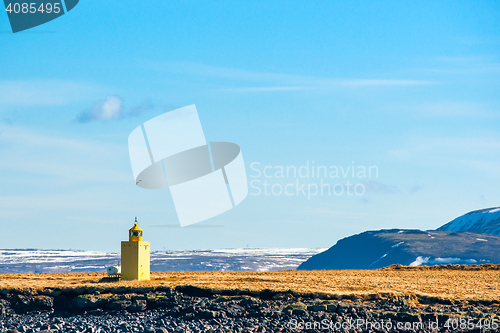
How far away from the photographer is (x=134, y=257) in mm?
49844

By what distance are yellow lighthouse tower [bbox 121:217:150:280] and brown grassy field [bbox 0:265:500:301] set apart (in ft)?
4.51

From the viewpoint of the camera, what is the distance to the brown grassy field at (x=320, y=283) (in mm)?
45188

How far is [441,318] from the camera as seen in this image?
39.5 meters

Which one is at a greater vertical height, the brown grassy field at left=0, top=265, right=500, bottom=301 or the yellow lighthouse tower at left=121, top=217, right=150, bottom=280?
the yellow lighthouse tower at left=121, top=217, right=150, bottom=280

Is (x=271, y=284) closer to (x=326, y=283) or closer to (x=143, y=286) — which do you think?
(x=326, y=283)

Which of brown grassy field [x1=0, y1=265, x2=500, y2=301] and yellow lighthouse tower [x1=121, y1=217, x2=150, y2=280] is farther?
yellow lighthouse tower [x1=121, y1=217, x2=150, y2=280]

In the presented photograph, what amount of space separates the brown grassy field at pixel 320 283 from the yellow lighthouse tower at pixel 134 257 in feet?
4.51

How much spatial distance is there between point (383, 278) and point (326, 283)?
8.11 meters

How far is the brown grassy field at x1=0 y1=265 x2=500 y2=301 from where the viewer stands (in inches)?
1779

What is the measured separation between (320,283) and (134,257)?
16.6 meters

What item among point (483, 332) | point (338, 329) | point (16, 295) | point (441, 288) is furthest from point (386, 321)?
point (16, 295)

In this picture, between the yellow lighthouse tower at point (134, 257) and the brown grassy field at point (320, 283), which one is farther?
the yellow lighthouse tower at point (134, 257)

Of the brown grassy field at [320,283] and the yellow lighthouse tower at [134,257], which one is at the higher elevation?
the yellow lighthouse tower at [134,257]

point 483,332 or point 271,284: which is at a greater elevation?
point 271,284
